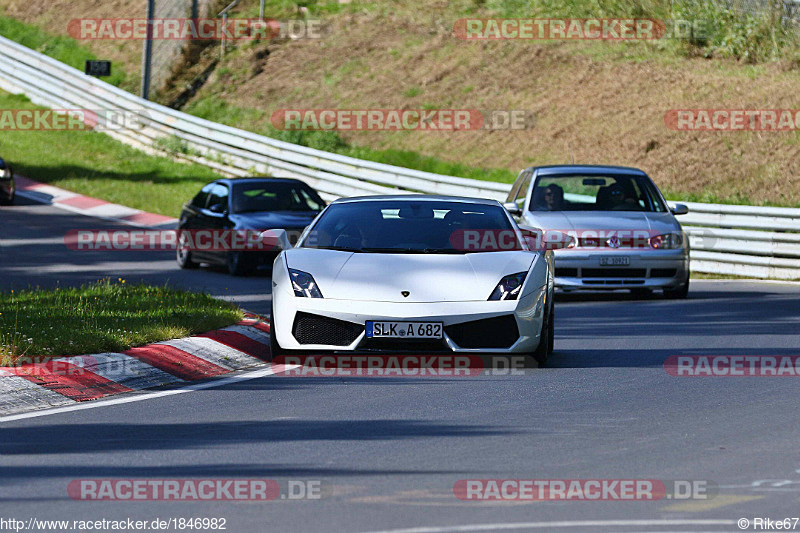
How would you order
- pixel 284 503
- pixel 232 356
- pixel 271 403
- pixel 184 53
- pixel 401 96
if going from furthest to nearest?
pixel 184 53, pixel 401 96, pixel 232 356, pixel 271 403, pixel 284 503

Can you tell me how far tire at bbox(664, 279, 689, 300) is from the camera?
16281 mm

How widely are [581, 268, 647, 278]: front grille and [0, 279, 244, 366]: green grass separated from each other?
17.1 feet

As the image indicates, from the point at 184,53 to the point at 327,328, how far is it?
33.5 metres

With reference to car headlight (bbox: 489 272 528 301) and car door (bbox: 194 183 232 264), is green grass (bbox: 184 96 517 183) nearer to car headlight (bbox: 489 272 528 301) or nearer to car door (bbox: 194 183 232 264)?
car door (bbox: 194 183 232 264)

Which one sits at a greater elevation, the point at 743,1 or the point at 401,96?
the point at 743,1

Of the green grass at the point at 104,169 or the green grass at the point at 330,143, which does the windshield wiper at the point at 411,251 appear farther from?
the green grass at the point at 330,143

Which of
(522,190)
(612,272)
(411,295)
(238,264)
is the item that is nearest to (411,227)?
(411,295)

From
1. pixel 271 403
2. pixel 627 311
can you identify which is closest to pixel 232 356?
pixel 271 403

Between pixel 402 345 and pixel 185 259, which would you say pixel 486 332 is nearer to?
pixel 402 345

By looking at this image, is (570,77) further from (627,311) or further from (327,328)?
(327,328)

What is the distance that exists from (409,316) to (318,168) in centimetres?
1967

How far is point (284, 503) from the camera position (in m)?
5.55

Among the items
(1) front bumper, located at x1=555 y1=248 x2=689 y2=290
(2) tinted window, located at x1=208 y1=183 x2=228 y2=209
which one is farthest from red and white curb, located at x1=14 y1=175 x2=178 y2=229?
(1) front bumper, located at x1=555 y1=248 x2=689 y2=290

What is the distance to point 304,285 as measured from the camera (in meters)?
9.54
